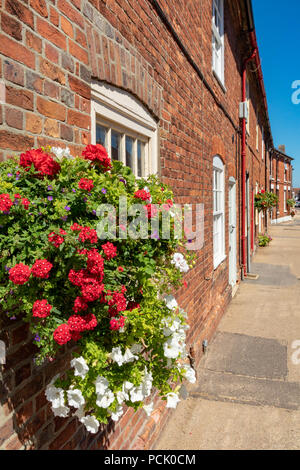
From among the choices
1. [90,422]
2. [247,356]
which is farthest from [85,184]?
[247,356]

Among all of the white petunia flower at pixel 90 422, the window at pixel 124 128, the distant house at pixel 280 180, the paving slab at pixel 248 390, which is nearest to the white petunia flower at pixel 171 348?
the white petunia flower at pixel 90 422

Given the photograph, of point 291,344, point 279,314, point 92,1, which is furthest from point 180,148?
point 279,314

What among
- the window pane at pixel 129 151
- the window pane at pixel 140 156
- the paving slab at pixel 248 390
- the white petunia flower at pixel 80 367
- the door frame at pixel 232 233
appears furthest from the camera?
the door frame at pixel 232 233

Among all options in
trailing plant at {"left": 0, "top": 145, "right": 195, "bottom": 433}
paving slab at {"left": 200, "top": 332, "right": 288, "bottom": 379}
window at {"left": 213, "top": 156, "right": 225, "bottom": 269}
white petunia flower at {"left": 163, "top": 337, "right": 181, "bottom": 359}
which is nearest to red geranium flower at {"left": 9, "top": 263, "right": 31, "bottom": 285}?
trailing plant at {"left": 0, "top": 145, "right": 195, "bottom": 433}

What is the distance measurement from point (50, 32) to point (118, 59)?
26.9 inches

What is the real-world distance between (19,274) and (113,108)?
5.12 ft

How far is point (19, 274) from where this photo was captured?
1.18 m

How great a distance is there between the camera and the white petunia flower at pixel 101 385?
1.31m

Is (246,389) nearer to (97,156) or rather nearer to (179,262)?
(179,262)

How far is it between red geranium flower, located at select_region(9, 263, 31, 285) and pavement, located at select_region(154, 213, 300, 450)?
2131mm

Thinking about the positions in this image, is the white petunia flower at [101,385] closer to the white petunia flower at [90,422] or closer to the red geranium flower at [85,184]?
the white petunia flower at [90,422]

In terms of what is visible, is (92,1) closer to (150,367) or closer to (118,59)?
(118,59)

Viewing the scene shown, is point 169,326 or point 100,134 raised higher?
point 100,134

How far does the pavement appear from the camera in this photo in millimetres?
3033
